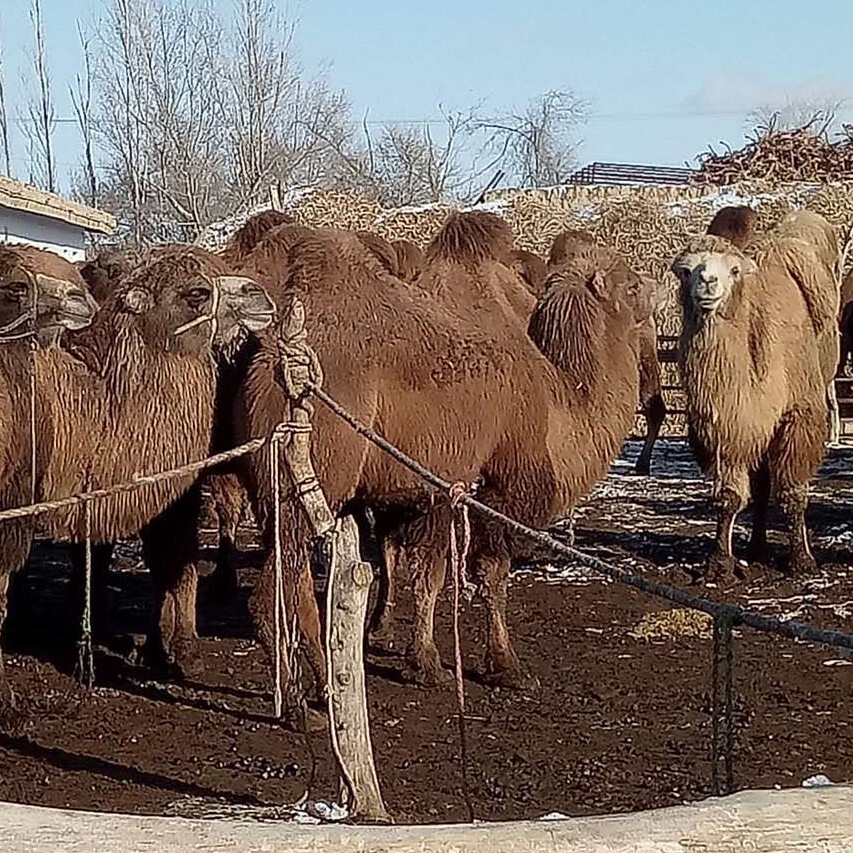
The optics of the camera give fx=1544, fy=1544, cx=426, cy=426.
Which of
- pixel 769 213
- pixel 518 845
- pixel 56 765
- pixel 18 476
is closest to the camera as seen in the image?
pixel 518 845

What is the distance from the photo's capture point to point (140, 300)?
740cm

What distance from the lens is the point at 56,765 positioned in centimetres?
645

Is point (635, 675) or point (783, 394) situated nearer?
point (635, 675)

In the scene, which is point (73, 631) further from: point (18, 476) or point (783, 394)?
point (783, 394)

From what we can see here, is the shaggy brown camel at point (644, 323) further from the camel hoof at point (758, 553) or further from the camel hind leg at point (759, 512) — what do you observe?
the camel hoof at point (758, 553)

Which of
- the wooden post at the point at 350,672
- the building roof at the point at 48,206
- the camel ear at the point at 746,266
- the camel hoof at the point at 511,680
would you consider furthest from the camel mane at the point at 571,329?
the building roof at the point at 48,206

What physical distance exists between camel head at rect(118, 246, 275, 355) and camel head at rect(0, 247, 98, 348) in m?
0.24

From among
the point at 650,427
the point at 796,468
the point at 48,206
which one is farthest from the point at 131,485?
the point at 48,206

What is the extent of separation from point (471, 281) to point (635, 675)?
237 centimetres

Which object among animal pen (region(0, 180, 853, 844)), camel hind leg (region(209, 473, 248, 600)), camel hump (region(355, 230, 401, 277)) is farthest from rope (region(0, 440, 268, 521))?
camel hump (region(355, 230, 401, 277))

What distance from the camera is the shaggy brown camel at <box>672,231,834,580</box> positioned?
10109 mm

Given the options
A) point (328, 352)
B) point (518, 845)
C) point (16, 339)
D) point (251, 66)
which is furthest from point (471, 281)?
point (251, 66)

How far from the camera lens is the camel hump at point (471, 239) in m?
8.94

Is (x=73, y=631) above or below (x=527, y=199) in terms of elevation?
below
